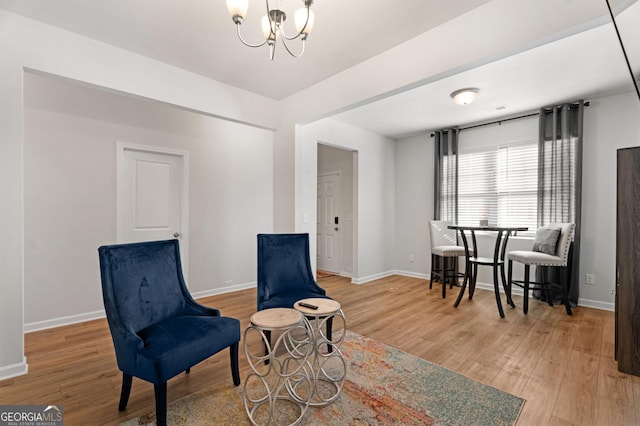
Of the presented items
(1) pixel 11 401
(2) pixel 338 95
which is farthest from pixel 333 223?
(1) pixel 11 401

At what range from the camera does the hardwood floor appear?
6.25 feet

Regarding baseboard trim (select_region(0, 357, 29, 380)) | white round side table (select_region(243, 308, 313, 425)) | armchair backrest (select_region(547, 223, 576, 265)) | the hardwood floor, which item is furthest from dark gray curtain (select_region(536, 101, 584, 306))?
baseboard trim (select_region(0, 357, 29, 380))

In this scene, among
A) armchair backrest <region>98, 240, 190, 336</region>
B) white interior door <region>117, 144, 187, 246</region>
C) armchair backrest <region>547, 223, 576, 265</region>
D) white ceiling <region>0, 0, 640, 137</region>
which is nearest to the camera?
armchair backrest <region>98, 240, 190, 336</region>

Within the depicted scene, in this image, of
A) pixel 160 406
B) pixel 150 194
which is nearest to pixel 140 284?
pixel 160 406

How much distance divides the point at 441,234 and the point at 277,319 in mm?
3719

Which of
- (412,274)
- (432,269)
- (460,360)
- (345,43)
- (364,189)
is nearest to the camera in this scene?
(460,360)

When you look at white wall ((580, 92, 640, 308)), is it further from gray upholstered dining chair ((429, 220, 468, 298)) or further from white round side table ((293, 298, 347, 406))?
white round side table ((293, 298, 347, 406))

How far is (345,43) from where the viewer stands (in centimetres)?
266

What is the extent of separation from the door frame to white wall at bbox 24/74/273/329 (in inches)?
2.0

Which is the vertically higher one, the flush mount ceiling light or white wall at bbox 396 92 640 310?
the flush mount ceiling light

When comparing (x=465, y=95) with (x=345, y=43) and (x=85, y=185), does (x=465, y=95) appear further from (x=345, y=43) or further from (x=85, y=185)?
(x=85, y=185)

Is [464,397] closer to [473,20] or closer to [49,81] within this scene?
[473,20]

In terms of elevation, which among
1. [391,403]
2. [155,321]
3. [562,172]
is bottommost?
[391,403]

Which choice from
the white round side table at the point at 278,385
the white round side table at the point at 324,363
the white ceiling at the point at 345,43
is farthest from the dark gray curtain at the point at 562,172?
the white round side table at the point at 278,385
